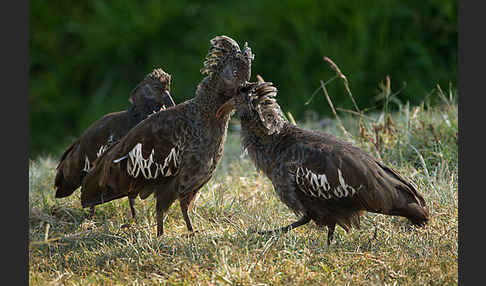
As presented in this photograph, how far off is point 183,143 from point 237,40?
16.8 ft

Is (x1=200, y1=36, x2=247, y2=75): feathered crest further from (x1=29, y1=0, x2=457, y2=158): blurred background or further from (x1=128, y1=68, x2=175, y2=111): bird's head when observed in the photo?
(x1=29, y1=0, x2=457, y2=158): blurred background

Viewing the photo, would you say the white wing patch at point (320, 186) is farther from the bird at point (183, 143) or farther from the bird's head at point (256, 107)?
the bird at point (183, 143)

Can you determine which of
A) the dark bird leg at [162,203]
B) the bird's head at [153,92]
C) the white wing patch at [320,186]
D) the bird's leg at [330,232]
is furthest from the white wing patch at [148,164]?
the bird's leg at [330,232]

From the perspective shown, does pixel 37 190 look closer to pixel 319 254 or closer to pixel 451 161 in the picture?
pixel 319 254

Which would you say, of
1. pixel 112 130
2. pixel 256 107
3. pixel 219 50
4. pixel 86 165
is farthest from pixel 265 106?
pixel 86 165

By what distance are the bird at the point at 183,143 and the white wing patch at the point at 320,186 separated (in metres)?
0.68

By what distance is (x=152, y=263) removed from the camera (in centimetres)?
385

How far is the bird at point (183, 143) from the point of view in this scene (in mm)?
4277

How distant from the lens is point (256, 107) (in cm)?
419

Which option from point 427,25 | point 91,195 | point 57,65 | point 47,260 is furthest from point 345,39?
point 47,260

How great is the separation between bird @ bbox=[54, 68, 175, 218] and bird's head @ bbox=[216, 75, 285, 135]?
0.87m

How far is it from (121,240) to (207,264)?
0.87 meters

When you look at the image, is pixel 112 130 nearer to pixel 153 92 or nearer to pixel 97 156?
pixel 97 156

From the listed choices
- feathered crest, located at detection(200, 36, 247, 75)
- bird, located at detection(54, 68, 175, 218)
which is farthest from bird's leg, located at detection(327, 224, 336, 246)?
bird, located at detection(54, 68, 175, 218)
